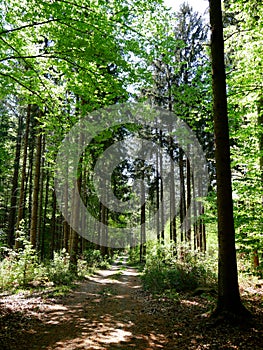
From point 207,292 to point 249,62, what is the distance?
7.90 metres

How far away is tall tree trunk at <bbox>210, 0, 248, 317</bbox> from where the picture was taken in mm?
6164

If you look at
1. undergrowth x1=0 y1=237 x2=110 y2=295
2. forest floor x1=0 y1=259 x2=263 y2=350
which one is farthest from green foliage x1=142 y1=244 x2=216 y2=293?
undergrowth x1=0 y1=237 x2=110 y2=295

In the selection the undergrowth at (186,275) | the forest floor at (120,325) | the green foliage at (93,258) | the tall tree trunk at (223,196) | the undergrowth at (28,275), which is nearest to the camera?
the forest floor at (120,325)

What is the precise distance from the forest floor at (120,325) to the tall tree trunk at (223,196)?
56cm

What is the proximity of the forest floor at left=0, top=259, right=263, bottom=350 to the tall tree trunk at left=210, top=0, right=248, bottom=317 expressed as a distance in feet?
1.83

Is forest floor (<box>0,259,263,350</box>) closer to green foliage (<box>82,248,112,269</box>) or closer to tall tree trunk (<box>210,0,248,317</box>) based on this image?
tall tree trunk (<box>210,0,248,317</box>)

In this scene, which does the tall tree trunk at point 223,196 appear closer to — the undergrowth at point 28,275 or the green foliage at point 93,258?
the undergrowth at point 28,275

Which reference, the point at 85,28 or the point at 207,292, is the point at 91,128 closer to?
the point at 85,28

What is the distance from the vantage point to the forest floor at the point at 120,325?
515cm

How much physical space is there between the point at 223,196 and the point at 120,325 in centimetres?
384

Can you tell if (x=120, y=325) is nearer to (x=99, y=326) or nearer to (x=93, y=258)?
(x=99, y=326)

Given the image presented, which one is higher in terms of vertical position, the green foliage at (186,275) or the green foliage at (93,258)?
the green foliage at (186,275)

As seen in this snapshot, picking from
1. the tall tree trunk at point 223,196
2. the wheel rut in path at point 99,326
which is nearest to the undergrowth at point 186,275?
the wheel rut in path at point 99,326

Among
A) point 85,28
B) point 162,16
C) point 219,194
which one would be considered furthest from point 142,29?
point 219,194
